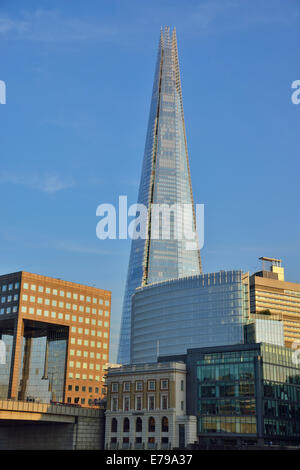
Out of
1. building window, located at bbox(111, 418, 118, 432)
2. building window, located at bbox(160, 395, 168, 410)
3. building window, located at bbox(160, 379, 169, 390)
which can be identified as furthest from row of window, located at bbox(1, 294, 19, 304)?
building window, located at bbox(160, 395, 168, 410)

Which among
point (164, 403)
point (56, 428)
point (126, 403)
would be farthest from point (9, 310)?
point (164, 403)

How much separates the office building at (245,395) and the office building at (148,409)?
3.51 meters

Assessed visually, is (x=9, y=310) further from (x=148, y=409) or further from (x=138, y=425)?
(x=148, y=409)

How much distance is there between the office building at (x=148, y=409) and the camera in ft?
472

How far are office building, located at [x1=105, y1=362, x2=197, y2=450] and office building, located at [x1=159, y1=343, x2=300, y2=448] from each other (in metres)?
3.51

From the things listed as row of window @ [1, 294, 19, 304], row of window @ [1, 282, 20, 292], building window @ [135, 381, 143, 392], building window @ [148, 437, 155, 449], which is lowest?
building window @ [148, 437, 155, 449]

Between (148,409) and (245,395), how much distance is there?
2448 cm

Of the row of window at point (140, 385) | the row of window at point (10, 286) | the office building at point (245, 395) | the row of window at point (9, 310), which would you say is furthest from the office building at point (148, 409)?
the row of window at point (10, 286)

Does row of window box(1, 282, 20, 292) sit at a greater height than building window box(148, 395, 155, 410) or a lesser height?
greater

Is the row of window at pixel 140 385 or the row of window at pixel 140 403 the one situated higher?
the row of window at pixel 140 385

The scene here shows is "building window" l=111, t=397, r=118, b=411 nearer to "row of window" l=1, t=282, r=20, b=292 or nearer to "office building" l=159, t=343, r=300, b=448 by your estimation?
"office building" l=159, t=343, r=300, b=448

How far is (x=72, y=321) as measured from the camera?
199750mm

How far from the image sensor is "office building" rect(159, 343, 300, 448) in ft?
449

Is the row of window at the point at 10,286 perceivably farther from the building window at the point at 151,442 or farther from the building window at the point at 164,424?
the building window at the point at 164,424
